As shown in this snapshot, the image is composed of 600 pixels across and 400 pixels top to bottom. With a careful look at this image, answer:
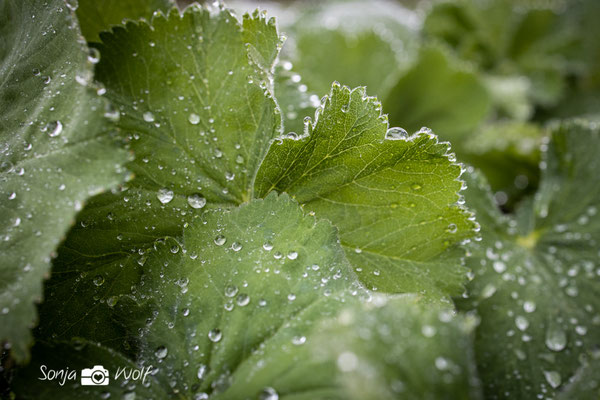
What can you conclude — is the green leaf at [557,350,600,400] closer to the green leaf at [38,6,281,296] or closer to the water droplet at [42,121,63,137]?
the green leaf at [38,6,281,296]

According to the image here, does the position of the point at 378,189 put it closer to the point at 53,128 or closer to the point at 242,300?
the point at 242,300

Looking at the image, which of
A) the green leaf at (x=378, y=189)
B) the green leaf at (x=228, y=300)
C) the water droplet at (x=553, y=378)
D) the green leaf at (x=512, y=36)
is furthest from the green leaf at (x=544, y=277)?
the green leaf at (x=512, y=36)

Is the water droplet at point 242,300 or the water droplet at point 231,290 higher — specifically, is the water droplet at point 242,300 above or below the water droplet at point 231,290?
below

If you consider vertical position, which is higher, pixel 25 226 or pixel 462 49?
pixel 462 49

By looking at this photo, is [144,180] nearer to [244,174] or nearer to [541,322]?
[244,174]

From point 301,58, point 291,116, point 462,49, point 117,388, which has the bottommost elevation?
point 117,388

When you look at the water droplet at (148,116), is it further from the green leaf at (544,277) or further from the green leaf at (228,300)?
the green leaf at (544,277)

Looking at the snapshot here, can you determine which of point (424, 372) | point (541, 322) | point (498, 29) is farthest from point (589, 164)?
point (498, 29)

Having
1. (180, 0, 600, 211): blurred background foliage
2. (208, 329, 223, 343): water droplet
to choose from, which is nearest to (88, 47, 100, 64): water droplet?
(208, 329, 223, 343): water droplet
